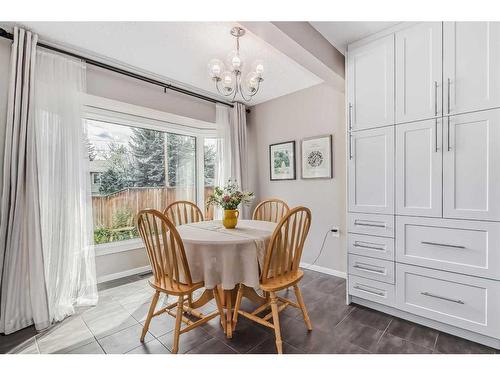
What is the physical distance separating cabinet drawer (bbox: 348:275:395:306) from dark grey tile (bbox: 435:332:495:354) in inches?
15.5

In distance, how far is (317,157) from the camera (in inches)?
126

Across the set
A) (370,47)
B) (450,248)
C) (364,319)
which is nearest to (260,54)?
(370,47)

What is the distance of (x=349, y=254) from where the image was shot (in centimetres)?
231

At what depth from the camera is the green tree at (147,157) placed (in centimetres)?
321

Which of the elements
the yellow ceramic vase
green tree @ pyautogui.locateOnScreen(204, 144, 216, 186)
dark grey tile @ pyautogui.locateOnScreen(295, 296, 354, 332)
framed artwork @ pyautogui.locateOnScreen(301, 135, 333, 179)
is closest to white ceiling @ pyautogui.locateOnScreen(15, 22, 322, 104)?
framed artwork @ pyautogui.locateOnScreen(301, 135, 333, 179)

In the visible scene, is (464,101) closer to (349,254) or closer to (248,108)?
(349,254)

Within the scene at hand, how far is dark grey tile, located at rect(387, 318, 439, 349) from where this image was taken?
1.73 meters

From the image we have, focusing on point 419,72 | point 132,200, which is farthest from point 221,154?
point 419,72

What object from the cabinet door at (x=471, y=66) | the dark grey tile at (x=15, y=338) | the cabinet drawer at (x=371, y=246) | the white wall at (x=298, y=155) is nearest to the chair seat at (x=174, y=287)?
the dark grey tile at (x=15, y=338)

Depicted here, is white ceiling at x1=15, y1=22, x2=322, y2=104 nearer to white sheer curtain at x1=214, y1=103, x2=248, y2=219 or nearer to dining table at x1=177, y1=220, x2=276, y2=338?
white sheer curtain at x1=214, y1=103, x2=248, y2=219

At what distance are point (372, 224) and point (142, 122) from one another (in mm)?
2925

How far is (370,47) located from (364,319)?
7.65 feet

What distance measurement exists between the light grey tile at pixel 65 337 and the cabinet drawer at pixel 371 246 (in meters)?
2.26
